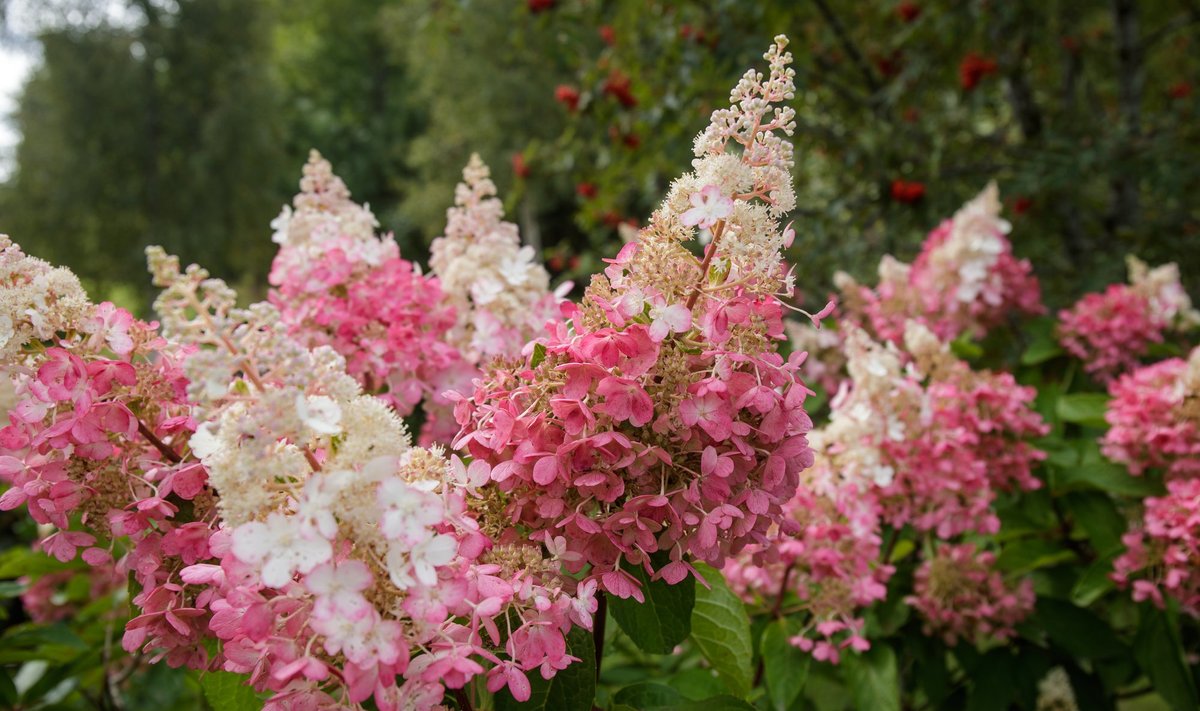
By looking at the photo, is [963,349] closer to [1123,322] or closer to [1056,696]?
[1123,322]

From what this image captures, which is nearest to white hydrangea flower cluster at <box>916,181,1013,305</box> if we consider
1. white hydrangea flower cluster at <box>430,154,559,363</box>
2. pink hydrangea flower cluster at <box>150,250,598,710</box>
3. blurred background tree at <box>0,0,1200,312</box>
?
blurred background tree at <box>0,0,1200,312</box>

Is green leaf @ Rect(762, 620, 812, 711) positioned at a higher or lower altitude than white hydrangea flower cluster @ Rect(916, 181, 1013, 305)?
lower

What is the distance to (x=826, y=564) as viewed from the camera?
1564mm

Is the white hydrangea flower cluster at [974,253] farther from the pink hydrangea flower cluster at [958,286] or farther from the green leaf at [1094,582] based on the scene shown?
the green leaf at [1094,582]

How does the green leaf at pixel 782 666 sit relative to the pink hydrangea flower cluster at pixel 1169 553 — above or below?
below

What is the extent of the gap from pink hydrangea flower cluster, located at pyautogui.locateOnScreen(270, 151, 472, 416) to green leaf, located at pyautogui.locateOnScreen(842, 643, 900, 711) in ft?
3.10

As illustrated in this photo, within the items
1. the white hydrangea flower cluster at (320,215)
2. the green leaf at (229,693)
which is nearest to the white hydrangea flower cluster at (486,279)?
the white hydrangea flower cluster at (320,215)

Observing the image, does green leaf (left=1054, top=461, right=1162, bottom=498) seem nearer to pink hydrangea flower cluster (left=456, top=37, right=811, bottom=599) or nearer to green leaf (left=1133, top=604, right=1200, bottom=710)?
green leaf (left=1133, top=604, right=1200, bottom=710)

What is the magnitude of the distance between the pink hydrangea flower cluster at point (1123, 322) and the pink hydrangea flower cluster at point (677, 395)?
187 cm

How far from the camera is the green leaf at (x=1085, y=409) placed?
6.82 feet

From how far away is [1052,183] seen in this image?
367 cm

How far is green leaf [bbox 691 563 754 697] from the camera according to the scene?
125 cm

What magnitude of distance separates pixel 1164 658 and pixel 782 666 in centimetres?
86

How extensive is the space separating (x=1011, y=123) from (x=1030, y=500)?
358 cm
